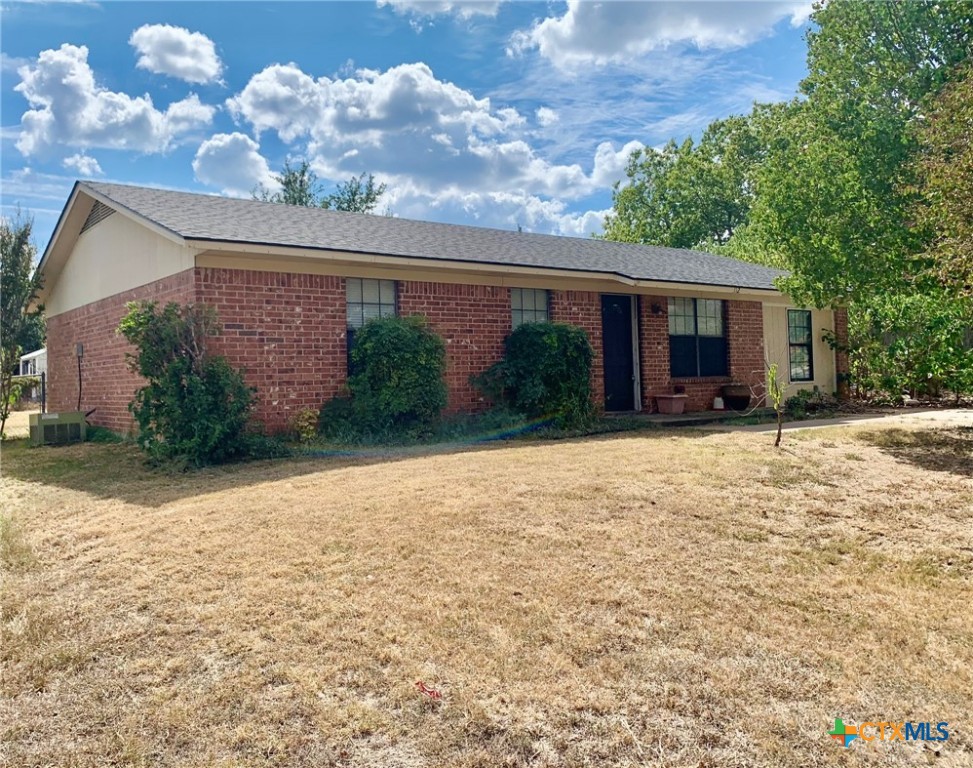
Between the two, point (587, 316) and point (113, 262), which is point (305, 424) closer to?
point (113, 262)

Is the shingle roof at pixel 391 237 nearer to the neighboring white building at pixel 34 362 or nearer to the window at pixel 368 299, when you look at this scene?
the window at pixel 368 299

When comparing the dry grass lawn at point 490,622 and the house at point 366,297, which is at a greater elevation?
the house at point 366,297

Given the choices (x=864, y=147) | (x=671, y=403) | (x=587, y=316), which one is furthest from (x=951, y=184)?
(x=671, y=403)

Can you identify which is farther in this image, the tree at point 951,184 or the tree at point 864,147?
the tree at point 864,147

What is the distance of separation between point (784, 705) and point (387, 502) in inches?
141

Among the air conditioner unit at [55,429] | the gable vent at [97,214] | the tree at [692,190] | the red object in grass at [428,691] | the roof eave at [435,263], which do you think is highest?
the tree at [692,190]

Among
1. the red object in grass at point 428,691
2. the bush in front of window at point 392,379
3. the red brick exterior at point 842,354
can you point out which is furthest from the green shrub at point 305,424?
the red brick exterior at point 842,354

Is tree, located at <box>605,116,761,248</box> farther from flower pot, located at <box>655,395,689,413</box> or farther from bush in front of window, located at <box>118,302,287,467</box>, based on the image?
bush in front of window, located at <box>118,302,287,467</box>

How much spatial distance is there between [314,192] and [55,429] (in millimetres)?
29159

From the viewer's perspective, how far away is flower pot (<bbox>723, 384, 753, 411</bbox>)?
1446cm

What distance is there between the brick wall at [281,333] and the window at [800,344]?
10882 mm

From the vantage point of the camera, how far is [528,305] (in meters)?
12.5

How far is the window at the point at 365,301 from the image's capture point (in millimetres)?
10633

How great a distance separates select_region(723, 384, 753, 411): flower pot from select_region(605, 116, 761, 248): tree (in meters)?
24.6
